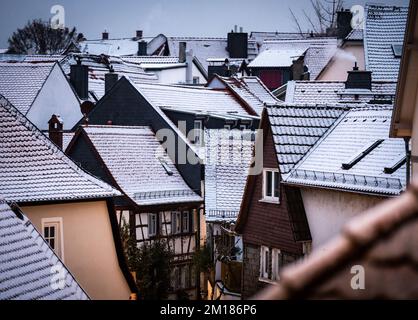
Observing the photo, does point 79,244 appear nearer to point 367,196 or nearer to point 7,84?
point 367,196

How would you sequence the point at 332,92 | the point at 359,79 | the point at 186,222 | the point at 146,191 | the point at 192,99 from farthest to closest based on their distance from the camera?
the point at 192,99
the point at 186,222
the point at 146,191
the point at 332,92
the point at 359,79

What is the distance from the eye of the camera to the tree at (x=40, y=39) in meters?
31.5

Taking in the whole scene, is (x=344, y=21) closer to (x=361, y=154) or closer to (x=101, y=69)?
(x=101, y=69)

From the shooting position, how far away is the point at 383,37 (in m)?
19.3

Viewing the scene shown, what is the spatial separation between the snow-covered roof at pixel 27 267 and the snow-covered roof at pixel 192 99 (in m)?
13.9

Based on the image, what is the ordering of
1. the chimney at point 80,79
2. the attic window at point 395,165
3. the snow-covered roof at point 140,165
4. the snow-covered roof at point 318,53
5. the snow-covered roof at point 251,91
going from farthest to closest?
the snow-covered roof at point 318,53 → the chimney at point 80,79 → the snow-covered roof at point 251,91 → the snow-covered roof at point 140,165 → the attic window at point 395,165

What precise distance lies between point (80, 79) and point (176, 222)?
6607 mm

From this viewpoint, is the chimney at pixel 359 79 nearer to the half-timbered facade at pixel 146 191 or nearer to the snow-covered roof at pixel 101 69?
the half-timbered facade at pixel 146 191

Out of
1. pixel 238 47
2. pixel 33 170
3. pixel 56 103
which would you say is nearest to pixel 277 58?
pixel 238 47

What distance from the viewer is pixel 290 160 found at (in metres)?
11.1

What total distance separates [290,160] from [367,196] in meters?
1.81

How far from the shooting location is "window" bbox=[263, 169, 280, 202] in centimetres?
1130

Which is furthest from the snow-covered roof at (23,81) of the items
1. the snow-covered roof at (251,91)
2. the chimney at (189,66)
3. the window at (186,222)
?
the window at (186,222)
